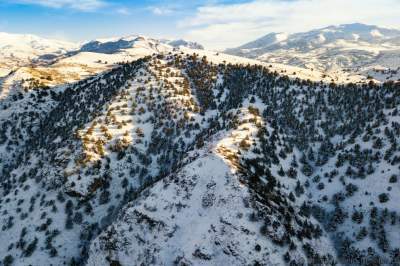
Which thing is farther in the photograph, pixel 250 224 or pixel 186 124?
pixel 186 124

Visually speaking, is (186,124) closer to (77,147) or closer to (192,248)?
(77,147)

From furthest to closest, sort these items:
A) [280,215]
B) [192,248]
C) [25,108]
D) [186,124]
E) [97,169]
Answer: [25,108] < [186,124] < [97,169] < [280,215] < [192,248]

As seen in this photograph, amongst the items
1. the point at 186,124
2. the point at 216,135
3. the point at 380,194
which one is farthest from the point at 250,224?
the point at 186,124

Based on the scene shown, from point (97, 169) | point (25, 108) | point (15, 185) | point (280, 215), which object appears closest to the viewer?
point (280, 215)

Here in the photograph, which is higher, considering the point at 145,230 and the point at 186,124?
the point at 186,124

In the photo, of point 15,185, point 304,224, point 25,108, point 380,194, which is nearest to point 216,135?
point 304,224

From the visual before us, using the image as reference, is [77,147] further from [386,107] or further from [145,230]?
[386,107]

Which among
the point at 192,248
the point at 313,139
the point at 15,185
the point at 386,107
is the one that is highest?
the point at 386,107
